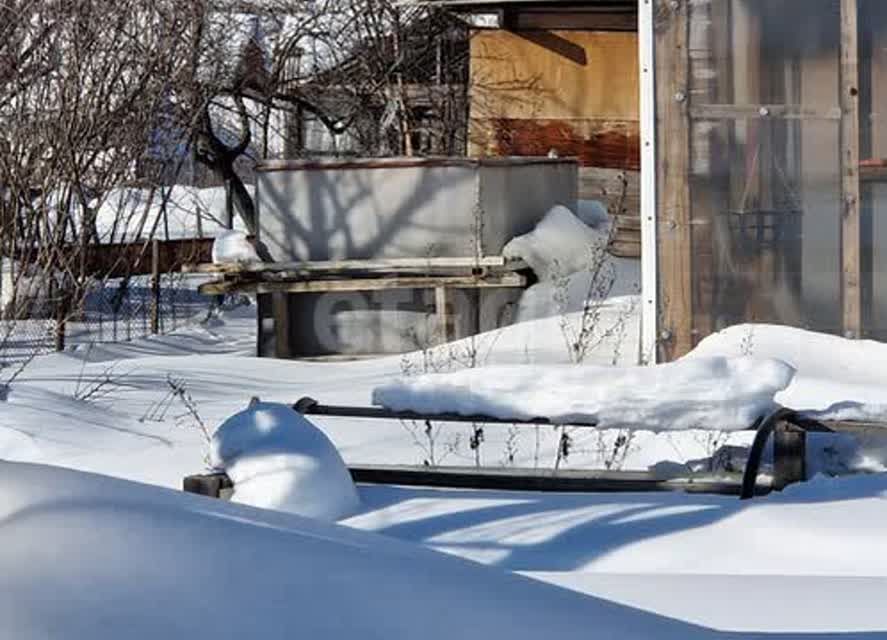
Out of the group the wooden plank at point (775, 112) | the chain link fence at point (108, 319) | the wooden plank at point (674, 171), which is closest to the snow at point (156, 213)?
the chain link fence at point (108, 319)

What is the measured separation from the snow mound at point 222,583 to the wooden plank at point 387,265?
11146 millimetres

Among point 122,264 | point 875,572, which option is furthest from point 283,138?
point 875,572

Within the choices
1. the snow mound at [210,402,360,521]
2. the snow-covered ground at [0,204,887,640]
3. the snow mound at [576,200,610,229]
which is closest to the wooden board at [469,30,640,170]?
the snow mound at [576,200,610,229]

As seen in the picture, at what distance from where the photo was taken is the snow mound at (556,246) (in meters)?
14.1

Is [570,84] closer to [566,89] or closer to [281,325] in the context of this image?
[566,89]

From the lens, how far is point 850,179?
942 centimetres

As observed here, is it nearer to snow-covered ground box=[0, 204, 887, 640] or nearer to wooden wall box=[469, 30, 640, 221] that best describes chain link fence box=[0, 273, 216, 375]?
snow-covered ground box=[0, 204, 887, 640]

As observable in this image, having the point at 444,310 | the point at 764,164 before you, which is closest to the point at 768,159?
the point at 764,164

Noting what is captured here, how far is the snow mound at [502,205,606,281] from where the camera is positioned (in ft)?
46.2

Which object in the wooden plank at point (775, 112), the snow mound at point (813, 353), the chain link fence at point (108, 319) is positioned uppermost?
the wooden plank at point (775, 112)

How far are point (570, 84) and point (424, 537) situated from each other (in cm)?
1546

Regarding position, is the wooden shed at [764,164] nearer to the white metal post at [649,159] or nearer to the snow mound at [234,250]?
the white metal post at [649,159]

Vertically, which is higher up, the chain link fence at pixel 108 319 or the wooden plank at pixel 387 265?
the wooden plank at pixel 387 265

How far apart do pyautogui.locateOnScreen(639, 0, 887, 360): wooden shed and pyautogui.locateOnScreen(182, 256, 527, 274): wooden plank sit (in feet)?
13.2
